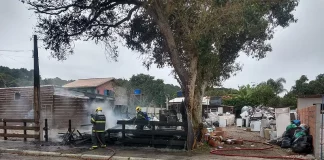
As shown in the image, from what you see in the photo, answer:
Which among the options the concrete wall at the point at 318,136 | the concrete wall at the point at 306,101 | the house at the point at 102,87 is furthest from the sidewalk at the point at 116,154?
the house at the point at 102,87

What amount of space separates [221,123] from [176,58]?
1750 cm

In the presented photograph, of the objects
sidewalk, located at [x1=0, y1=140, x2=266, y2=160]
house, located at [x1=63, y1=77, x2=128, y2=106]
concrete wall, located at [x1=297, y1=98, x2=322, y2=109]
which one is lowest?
sidewalk, located at [x1=0, y1=140, x2=266, y2=160]

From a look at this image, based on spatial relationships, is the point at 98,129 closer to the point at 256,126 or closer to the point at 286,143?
the point at 286,143

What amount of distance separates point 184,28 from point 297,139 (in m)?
5.89

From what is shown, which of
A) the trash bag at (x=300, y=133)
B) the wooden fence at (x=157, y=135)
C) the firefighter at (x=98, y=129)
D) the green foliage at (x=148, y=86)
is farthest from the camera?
the green foliage at (x=148, y=86)

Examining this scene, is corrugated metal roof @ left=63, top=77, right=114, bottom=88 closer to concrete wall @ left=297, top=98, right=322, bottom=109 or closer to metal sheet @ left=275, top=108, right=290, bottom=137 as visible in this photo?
concrete wall @ left=297, top=98, right=322, bottom=109

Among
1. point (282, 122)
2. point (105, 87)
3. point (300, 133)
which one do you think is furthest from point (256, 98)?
point (300, 133)

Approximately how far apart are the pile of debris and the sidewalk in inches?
102

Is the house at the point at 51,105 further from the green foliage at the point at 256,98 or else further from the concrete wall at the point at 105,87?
the green foliage at the point at 256,98

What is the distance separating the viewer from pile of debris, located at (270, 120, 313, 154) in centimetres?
1161

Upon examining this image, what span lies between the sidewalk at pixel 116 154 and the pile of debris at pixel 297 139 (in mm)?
2580

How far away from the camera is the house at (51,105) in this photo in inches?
1080

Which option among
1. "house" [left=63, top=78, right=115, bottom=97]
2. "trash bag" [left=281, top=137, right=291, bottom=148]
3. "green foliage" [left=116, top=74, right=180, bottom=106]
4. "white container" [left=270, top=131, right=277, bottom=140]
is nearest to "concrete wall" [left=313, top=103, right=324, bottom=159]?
"trash bag" [left=281, top=137, right=291, bottom=148]

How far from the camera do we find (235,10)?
12.2 m
